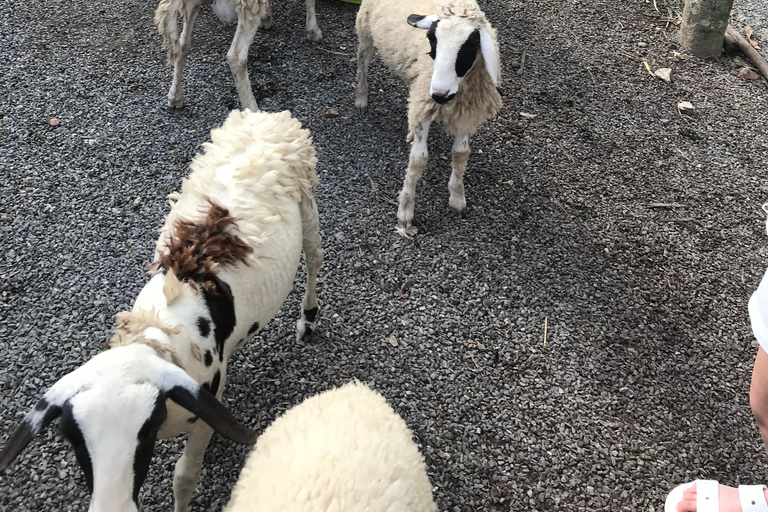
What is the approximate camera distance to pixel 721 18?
16.1 ft

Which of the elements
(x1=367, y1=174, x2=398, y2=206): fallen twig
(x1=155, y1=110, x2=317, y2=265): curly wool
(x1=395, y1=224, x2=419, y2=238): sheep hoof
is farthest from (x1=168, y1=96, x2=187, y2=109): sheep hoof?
(x1=395, y1=224, x2=419, y2=238): sheep hoof

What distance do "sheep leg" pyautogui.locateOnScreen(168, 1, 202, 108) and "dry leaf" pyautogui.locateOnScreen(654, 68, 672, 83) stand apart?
13.6 ft

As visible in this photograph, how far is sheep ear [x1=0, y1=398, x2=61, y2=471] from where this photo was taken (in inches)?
53.2

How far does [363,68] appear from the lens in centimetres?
423

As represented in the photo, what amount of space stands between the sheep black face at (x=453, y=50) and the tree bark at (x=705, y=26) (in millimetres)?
3174

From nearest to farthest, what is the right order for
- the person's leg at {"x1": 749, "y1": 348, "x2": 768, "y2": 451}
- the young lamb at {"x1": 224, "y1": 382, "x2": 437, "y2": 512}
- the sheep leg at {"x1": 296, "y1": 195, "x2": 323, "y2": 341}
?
the young lamb at {"x1": 224, "y1": 382, "x2": 437, "y2": 512} < the person's leg at {"x1": 749, "y1": 348, "x2": 768, "y2": 451} < the sheep leg at {"x1": 296, "y1": 195, "x2": 323, "y2": 341}

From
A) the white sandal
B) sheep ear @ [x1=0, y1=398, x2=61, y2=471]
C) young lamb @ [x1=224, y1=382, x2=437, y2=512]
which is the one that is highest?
sheep ear @ [x1=0, y1=398, x2=61, y2=471]

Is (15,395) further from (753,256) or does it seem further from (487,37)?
(753,256)

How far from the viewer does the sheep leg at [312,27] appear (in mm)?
4945

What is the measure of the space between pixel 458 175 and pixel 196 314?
223cm

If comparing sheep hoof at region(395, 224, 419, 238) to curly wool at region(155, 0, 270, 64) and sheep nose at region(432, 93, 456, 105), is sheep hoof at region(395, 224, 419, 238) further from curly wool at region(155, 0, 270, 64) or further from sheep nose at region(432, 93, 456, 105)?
curly wool at region(155, 0, 270, 64)

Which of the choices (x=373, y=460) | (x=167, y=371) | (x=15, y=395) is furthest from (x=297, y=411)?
(x=15, y=395)

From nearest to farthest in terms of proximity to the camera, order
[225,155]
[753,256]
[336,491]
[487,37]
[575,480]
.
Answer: [336,491], [225,155], [575,480], [487,37], [753,256]

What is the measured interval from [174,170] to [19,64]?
2.01 meters
